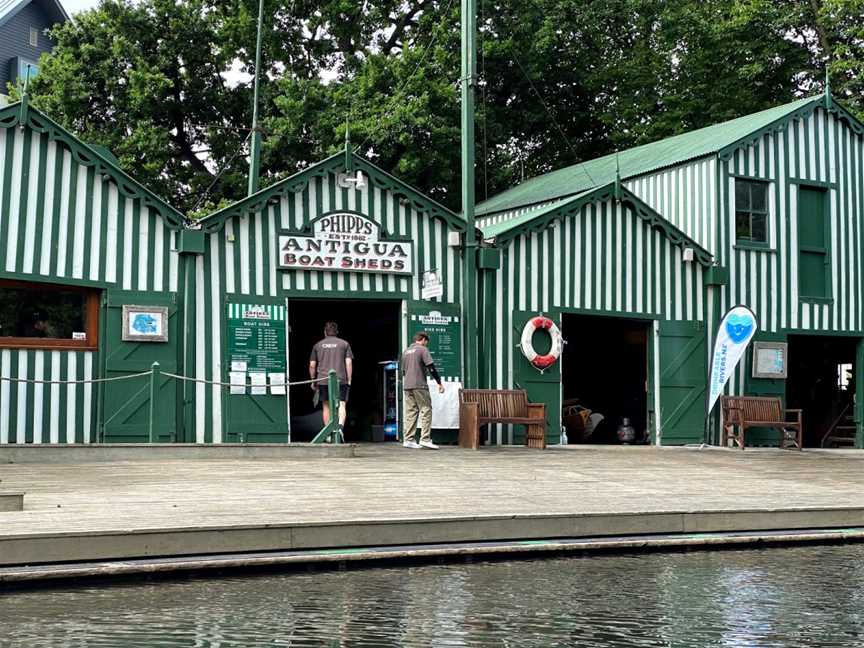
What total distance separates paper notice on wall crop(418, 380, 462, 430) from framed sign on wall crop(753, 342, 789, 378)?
19.5 feet

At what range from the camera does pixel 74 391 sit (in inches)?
624

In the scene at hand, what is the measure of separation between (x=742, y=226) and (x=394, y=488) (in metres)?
12.2

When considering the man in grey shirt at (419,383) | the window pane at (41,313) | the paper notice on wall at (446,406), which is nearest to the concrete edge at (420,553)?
the man in grey shirt at (419,383)

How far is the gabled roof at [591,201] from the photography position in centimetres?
1884

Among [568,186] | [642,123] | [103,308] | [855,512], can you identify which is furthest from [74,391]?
[642,123]

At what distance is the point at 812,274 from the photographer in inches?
866

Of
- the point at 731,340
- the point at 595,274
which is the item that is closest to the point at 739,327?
the point at 731,340

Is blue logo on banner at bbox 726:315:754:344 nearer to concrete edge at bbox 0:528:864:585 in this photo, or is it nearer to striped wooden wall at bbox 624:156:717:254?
striped wooden wall at bbox 624:156:717:254

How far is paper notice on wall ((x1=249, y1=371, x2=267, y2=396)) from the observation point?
16891mm

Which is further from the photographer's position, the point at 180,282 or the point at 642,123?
the point at 642,123

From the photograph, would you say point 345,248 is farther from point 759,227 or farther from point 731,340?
point 759,227

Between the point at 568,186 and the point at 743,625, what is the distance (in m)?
18.1

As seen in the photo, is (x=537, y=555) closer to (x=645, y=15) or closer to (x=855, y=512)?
(x=855, y=512)

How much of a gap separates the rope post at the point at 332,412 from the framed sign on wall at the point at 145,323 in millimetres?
2681
